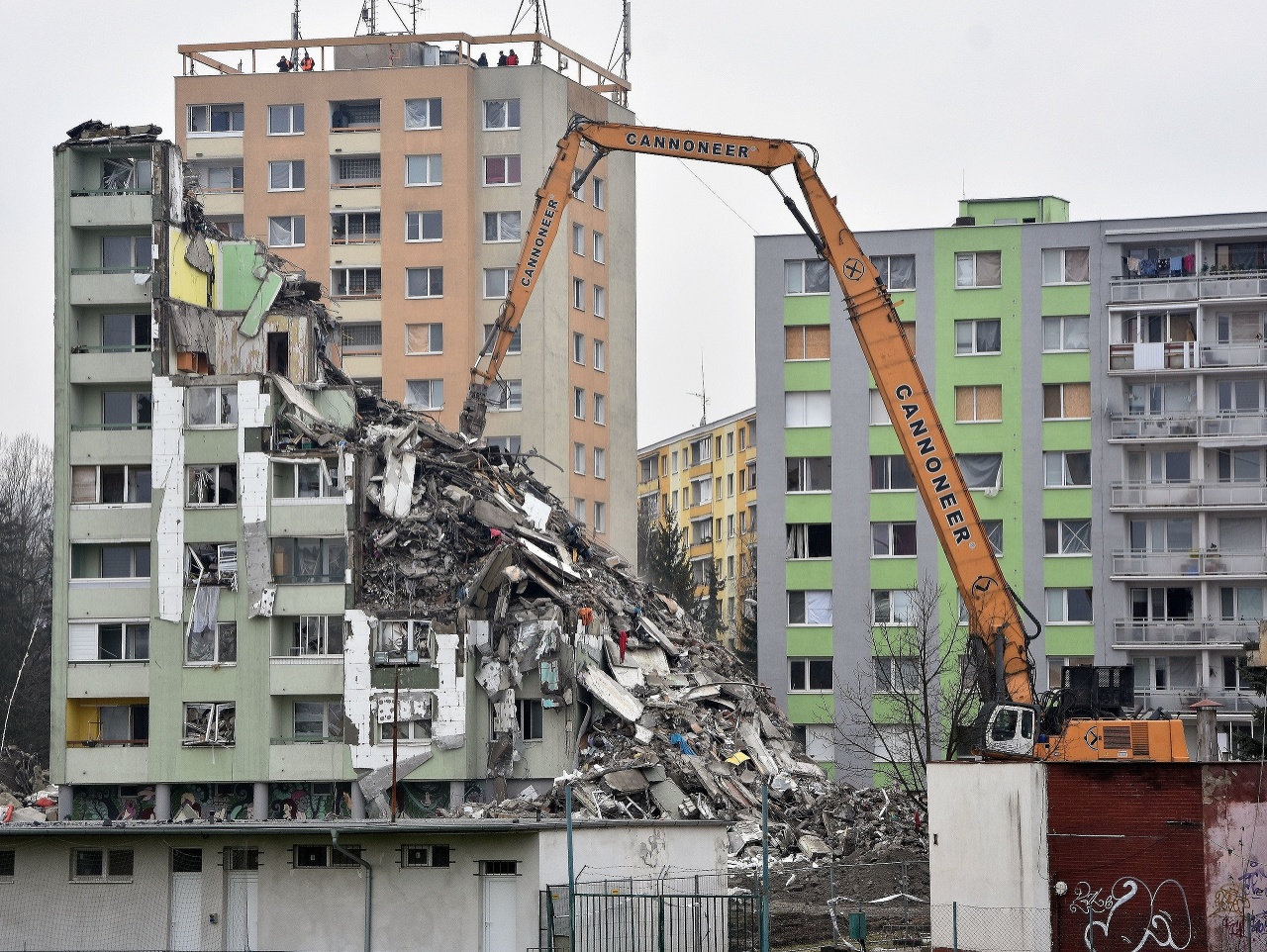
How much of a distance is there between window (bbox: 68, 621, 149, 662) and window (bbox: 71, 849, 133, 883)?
1594 cm

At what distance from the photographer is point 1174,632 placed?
60031 mm

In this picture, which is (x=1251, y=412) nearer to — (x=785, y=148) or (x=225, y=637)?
(x=785, y=148)

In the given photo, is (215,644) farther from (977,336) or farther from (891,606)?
(977,336)

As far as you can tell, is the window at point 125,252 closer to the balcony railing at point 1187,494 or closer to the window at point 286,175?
the window at point 286,175

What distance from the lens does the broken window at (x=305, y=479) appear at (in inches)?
1928

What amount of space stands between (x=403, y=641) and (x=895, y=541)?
63.9 ft

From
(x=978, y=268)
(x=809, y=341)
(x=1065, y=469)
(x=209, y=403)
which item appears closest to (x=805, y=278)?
(x=809, y=341)

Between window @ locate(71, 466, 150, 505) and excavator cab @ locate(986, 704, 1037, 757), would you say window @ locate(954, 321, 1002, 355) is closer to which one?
window @ locate(71, 466, 150, 505)

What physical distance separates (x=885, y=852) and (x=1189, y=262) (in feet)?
91.2

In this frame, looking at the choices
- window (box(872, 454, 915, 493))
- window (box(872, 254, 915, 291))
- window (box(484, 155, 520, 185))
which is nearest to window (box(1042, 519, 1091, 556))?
window (box(872, 454, 915, 493))

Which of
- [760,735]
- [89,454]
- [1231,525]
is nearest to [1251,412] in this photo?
[1231,525]

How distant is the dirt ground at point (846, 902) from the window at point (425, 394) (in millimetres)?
35743

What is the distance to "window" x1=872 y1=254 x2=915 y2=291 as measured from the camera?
6141 cm

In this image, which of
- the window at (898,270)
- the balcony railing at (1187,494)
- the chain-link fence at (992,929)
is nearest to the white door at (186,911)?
the chain-link fence at (992,929)
